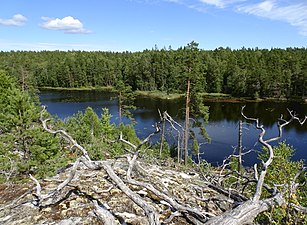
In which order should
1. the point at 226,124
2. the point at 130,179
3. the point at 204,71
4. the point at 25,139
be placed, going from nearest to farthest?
the point at 130,179
the point at 25,139
the point at 226,124
the point at 204,71

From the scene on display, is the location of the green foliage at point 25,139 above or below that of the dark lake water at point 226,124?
above

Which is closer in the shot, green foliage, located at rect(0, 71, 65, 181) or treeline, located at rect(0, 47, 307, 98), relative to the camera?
green foliage, located at rect(0, 71, 65, 181)

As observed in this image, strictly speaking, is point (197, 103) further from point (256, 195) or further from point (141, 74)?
point (141, 74)

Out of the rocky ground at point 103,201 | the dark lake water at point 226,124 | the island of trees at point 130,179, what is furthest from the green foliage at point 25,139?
the dark lake water at point 226,124

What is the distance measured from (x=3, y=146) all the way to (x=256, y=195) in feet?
32.3

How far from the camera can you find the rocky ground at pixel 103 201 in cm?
459

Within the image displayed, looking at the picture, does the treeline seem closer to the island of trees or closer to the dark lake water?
the dark lake water

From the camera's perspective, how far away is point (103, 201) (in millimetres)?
5098

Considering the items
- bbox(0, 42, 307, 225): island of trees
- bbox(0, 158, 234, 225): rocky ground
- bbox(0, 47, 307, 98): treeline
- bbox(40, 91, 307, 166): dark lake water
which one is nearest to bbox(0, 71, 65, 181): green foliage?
bbox(0, 42, 307, 225): island of trees

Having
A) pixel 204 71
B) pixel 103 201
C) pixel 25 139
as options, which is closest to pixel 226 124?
pixel 25 139

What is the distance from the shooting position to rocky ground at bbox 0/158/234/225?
15.1ft

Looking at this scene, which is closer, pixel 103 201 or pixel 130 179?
pixel 130 179

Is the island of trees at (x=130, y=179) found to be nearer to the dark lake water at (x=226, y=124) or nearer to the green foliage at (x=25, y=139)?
the green foliage at (x=25, y=139)

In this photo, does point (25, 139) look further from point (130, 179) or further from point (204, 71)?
point (204, 71)
